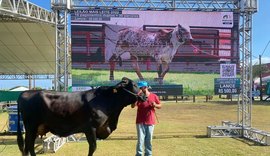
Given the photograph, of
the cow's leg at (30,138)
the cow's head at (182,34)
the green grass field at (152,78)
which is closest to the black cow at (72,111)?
the cow's leg at (30,138)

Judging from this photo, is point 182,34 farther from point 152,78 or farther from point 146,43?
point 152,78

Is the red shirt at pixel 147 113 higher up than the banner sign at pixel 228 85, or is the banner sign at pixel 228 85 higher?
the banner sign at pixel 228 85

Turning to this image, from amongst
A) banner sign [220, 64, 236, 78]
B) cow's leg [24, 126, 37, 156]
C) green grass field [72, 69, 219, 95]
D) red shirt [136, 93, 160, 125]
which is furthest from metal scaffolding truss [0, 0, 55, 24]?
cow's leg [24, 126, 37, 156]

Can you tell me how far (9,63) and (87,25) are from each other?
118 feet

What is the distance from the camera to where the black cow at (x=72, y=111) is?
600cm

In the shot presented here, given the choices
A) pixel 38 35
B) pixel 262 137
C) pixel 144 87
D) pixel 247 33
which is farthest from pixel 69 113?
pixel 38 35

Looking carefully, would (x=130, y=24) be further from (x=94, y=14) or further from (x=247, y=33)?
(x=247, y=33)

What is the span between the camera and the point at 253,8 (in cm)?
1372

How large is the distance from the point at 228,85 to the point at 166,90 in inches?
99.9

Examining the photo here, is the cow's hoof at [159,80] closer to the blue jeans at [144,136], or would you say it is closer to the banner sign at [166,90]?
the banner sign at [166,90]

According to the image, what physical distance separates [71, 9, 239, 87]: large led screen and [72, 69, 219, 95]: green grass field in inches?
1.6

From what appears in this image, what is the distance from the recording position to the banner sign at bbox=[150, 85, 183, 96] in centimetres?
1420

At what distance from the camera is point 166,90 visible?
Result: 14.3 meters

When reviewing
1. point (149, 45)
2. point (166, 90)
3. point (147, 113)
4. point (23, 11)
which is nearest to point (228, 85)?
point (166, 90)
